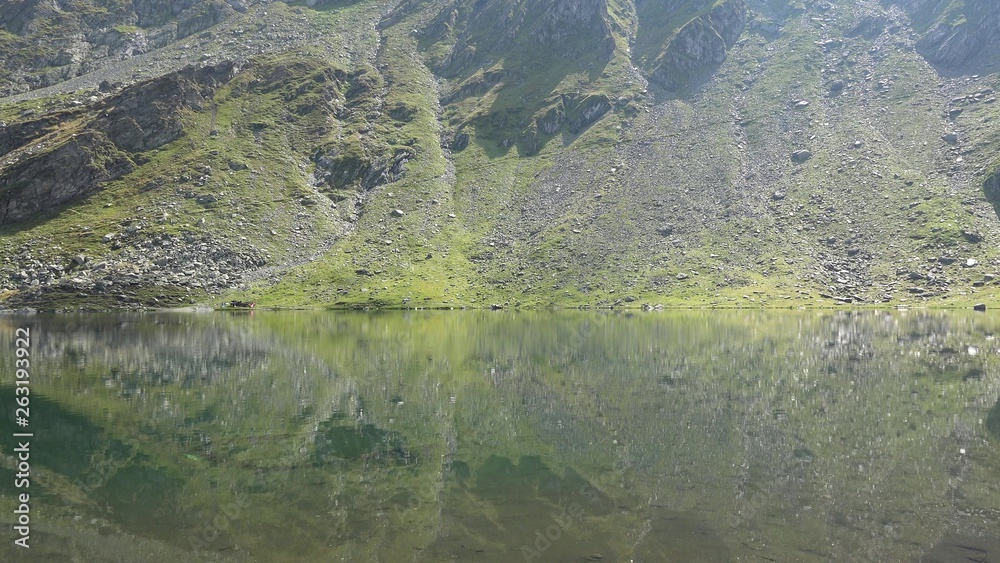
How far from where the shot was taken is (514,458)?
79.7ft

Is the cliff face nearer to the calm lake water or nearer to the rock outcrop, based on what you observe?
the calm lake water

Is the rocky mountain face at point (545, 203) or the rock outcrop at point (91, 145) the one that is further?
the rock outcrop at point (91, 145)

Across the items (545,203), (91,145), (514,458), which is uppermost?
(91,145)

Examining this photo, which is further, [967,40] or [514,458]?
[967,40]

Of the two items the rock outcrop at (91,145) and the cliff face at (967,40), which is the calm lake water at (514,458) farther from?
the cliff face at (967,40)

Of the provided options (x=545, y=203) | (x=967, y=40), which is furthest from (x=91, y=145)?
(x=967, y=40)

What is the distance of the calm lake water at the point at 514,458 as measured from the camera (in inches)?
650

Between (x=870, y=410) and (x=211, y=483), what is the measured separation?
3088 centimetres

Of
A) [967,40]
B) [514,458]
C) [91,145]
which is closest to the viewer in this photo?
[514,458]

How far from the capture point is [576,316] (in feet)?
355

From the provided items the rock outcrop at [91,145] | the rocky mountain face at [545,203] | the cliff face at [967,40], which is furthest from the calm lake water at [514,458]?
the cliff face at [967,40]

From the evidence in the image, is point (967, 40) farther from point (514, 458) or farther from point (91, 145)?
point (91, 145)

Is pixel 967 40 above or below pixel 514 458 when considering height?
above

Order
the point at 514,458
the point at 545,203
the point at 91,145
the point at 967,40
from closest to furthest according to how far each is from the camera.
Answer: the point at 514,458 → the point at 545,203 → the point at 91,145 → the point at 967,40
